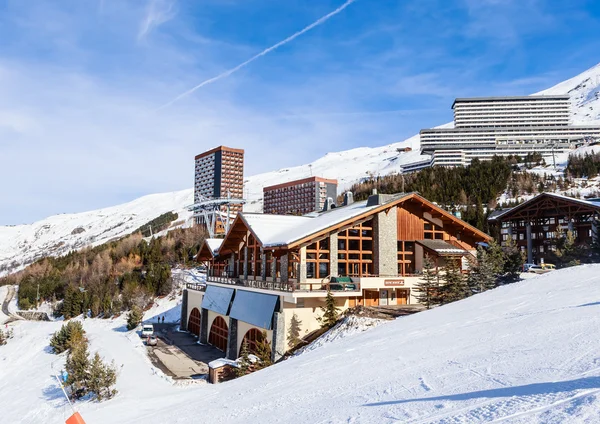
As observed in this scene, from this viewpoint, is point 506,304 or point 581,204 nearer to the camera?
point 506,304

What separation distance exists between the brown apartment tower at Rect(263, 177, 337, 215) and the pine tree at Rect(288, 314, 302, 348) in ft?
273

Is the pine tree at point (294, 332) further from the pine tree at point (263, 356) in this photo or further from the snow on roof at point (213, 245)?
the snow on roof at point (213, 245)

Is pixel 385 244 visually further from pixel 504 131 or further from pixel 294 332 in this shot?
pixel 504 131

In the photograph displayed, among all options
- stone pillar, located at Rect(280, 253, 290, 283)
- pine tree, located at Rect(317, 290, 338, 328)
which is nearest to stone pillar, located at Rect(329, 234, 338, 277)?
stone pillar, located at Rect(280, 253, 290, 283)

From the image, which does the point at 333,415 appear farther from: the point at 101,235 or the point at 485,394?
the point at 101,235

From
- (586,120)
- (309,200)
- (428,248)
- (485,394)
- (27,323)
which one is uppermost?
(586,120)

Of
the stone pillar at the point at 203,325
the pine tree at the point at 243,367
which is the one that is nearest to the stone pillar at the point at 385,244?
the pine tree at the point at 243,367

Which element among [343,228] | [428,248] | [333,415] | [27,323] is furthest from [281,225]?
[27,323]

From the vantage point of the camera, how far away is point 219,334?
102 feet

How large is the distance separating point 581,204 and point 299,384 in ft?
119

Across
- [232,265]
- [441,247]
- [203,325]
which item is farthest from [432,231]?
[203,325]

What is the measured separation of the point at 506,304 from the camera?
566 inches

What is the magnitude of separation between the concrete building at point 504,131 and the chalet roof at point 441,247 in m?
86.3

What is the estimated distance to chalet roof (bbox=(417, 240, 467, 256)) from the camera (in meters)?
26.2
